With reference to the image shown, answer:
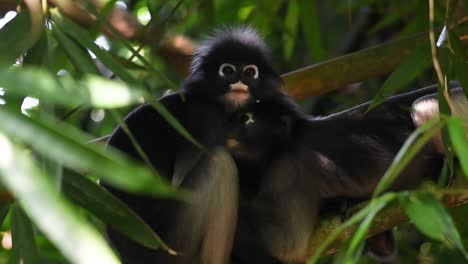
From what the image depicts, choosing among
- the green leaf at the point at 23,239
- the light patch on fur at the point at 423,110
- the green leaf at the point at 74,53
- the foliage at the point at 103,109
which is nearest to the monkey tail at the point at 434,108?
the light patch on fur at the point at 423,110

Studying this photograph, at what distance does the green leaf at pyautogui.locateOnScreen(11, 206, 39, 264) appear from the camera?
1800 millimetres

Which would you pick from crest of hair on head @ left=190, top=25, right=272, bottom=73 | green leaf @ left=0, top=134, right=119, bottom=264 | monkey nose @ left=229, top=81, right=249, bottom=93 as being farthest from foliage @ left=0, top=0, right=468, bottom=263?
monkey nose @ left=229, top=81, right=249, bottom=93

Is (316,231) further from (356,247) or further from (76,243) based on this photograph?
(76,243)

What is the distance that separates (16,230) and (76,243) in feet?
2.72

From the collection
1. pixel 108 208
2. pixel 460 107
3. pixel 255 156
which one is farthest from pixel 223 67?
pixel 108 208

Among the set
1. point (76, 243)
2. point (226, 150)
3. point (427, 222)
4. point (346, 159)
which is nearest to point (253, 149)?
point (226, 150)

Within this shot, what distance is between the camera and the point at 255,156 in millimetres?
2750

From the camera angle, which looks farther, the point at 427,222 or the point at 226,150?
the point at 226,150

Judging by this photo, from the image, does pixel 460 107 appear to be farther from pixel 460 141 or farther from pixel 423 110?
pixel 460 141

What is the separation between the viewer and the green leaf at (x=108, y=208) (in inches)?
69.0

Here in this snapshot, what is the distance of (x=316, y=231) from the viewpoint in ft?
8.77

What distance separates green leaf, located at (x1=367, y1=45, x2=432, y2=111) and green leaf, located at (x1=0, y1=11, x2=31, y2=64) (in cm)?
88

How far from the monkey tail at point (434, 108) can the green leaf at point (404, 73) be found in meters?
0.26

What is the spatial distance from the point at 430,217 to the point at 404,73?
838 millimetres
